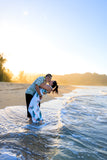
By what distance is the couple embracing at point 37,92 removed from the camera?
4.05 metres

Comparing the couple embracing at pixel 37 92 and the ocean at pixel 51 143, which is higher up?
the couple embracing at pixel 37 92

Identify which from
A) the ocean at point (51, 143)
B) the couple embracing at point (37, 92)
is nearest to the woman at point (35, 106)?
the couple embracing at point (37, 92)

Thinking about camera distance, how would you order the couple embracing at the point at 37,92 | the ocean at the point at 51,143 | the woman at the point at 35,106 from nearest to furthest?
the ocean at the point at 51,143
the couple embracing at the point at 37,92
the woman at the point at 35,106

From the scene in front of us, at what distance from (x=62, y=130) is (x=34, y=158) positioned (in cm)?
170

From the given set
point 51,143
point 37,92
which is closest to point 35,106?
point 37,92

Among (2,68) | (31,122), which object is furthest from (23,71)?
(31,122)

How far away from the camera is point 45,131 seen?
12.3 ft

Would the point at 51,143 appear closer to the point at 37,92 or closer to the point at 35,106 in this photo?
the point at 35,106

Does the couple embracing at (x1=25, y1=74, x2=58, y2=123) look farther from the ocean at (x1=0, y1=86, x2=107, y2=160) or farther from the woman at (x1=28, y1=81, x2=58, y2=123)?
the ocean at (x1=0, y1=86, x2=107, y2=160)

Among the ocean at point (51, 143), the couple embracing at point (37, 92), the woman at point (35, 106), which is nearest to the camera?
the ocean at point (51, 143)

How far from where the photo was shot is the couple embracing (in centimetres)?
405

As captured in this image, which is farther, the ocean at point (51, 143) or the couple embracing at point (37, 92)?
the couple embracing at point (37, 92)

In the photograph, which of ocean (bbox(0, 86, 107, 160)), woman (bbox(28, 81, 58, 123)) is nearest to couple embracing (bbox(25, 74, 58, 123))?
woman (bbox(28, 81, 58, 123))

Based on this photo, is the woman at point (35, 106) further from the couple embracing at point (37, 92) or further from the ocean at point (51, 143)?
the ocean at point (51, 143)
